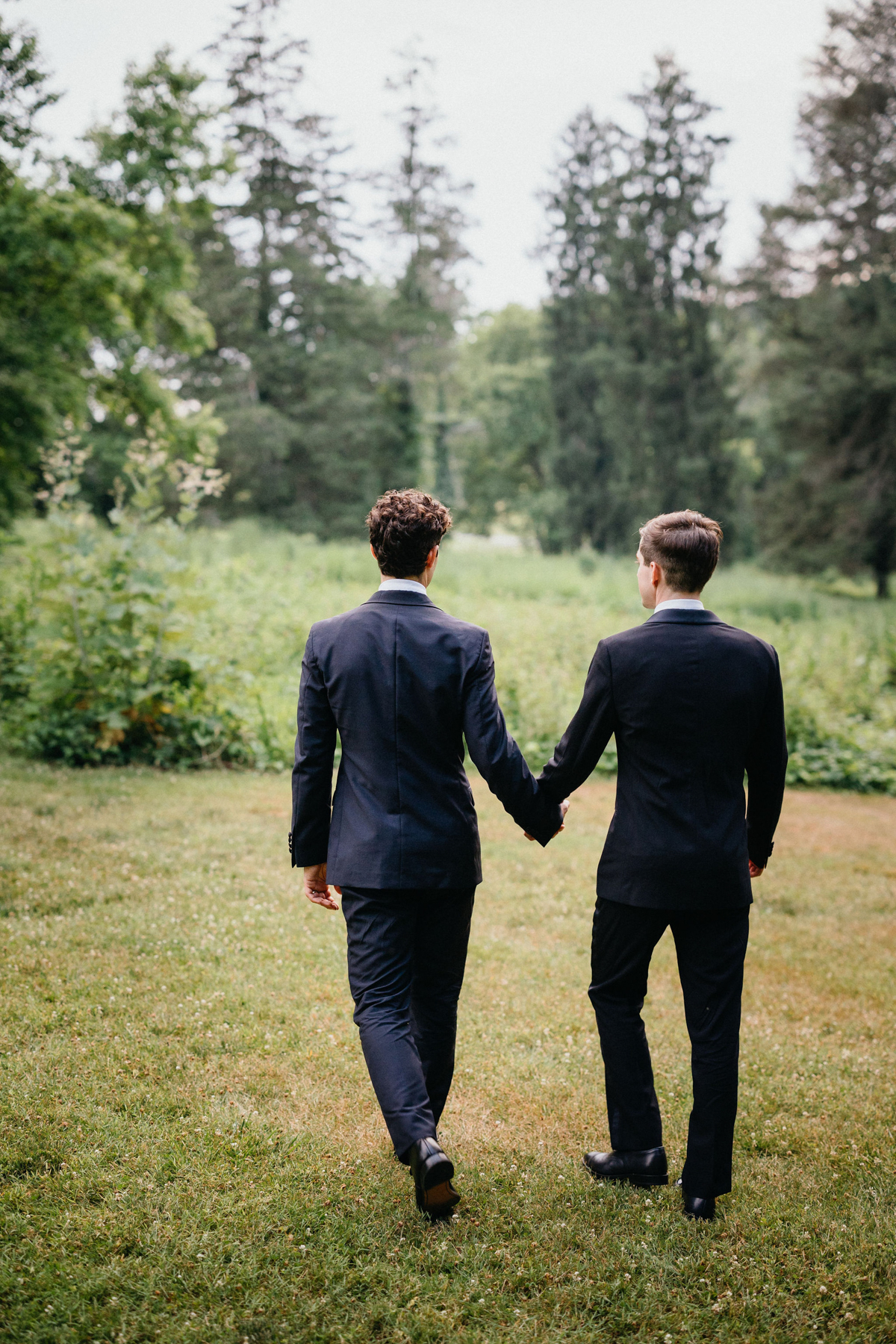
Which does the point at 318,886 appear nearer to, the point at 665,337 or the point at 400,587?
the point at 400,587

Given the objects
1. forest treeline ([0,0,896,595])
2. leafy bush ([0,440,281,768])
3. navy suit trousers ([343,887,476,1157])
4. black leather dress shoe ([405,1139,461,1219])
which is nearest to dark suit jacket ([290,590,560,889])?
Answer: navy suit trousers ([343,887,476,1157])

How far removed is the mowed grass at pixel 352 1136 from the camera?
240 centimetres

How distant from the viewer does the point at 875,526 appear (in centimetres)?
2220

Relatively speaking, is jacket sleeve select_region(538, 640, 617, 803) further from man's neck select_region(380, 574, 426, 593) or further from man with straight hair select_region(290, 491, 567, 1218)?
man's neck select_region(380, 574, 426, 593)

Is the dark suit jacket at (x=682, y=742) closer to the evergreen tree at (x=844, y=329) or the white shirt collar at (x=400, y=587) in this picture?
the white shirt collar at (x=400, y=587)

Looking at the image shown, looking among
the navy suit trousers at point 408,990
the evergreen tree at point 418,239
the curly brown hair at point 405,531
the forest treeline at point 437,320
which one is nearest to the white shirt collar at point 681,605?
the curly brown hair at point 405,531

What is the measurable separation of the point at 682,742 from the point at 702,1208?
4.66 ft

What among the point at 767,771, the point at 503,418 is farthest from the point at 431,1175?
the point at 503,418

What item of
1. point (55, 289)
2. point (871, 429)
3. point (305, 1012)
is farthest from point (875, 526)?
point (305, 1012)

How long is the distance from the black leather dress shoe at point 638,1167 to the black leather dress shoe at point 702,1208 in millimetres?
172

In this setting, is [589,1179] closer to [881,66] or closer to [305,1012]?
[305,1012]

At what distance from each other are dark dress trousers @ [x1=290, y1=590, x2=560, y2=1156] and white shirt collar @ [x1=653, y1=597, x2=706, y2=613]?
0.55 m

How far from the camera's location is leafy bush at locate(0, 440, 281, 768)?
7.53 meters

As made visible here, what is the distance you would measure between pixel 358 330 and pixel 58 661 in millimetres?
27475
